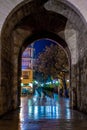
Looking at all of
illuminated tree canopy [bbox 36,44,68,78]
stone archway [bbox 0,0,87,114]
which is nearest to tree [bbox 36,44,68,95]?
illuminated tree canopy [bbox 36,44,68,78]

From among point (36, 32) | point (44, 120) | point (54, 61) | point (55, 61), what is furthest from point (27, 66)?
point (44, 120)

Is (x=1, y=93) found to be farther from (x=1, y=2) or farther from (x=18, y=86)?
(x=18, y=86)

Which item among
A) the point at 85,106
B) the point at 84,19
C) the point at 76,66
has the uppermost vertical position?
the point at 84,19

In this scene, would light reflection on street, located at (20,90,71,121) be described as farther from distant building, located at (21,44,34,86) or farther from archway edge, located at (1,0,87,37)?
distant building, located at (21,44,34,86)

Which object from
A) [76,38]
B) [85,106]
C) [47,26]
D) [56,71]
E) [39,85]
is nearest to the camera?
[85,106]

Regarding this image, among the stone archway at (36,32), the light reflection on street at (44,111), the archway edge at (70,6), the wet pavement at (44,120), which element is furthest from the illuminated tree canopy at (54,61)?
the archway edge at (70,6)

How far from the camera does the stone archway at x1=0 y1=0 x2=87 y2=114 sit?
1543 cm

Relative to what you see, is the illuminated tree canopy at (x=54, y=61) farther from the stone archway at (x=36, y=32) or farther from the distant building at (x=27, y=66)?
the distant building at (x=27, y=66)

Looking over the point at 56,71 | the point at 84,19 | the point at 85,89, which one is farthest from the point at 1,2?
the point at 56,71

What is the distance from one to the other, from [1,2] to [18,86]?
362 inches

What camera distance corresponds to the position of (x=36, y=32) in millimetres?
22188

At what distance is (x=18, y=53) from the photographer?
22.1m

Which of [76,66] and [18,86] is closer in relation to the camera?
[76,66]

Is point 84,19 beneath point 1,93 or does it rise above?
above
